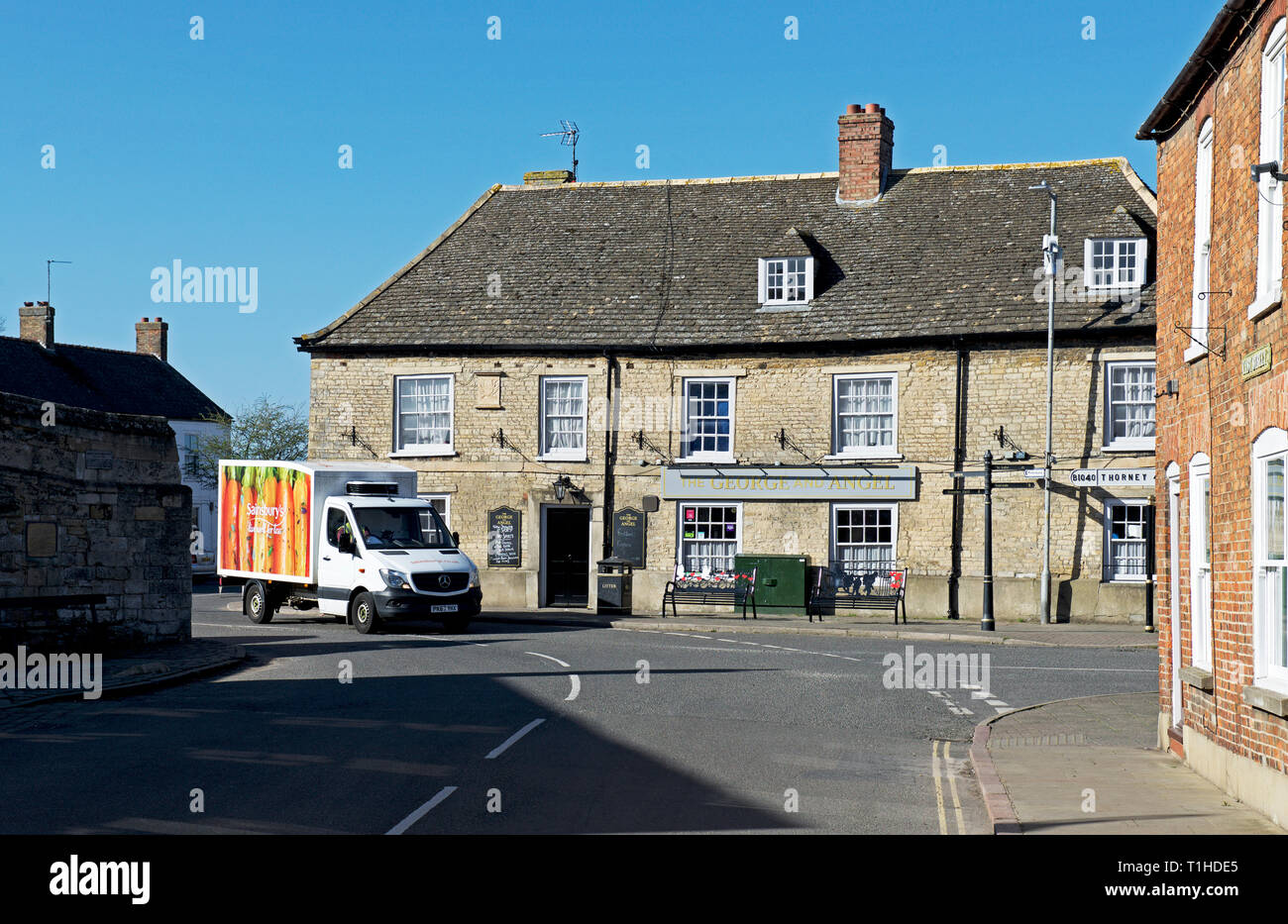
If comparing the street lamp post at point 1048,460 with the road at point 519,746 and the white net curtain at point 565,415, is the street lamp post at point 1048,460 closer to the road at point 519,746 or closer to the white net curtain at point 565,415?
the road at point 519,746

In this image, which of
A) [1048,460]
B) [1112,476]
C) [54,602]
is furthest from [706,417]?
[54,602]

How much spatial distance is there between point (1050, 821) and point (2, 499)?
13.6 m

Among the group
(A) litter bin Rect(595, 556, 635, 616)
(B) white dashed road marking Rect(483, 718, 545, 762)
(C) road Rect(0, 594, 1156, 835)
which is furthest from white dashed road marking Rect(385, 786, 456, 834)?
(A) litter bin Rect(595, 556, 635, 616)

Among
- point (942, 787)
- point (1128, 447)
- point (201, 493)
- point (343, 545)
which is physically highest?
point (1128, 447)

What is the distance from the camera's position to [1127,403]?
1112 inches

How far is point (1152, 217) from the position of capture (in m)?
30.2

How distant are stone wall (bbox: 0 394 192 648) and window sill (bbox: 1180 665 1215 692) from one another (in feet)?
44.2

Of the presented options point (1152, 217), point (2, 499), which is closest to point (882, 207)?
point (1152, 217)

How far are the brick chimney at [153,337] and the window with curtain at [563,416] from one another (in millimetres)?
39006

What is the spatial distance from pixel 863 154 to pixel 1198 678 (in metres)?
24.4

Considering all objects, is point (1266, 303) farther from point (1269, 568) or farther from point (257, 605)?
point (257, 605)

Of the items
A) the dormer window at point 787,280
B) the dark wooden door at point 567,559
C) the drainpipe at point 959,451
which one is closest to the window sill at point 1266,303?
the drainpipe at point 959,451

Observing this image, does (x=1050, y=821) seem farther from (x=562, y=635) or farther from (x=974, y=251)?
(x=974, y=251)

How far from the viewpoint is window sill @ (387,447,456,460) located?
3222cm
